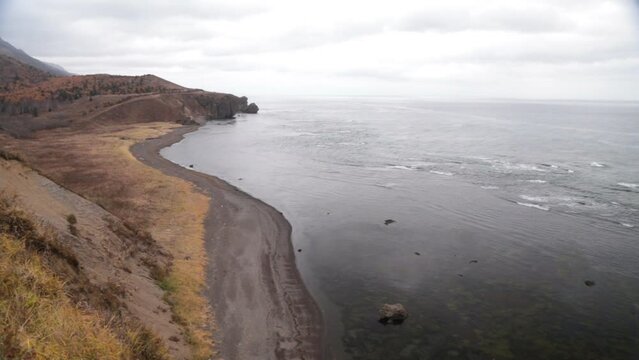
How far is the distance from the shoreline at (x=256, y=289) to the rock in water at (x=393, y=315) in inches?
133

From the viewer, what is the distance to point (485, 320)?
74.8 ft

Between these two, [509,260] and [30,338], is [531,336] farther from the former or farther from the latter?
[30,338]

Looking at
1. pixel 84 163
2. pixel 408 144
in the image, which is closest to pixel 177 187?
Result: pixel 84 163

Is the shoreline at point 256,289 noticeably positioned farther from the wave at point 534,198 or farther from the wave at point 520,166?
the wave at point 520,166

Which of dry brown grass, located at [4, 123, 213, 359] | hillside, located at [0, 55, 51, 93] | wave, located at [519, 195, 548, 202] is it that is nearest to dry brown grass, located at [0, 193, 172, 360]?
dry brown grass, located at [4, 123, 213, 359]

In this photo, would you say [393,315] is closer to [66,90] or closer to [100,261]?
[100,261]

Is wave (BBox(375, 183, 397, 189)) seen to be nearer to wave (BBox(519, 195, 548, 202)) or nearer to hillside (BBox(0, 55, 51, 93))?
wave (BBox(519, 195, 548, 202))

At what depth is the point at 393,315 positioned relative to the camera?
73.9 feet

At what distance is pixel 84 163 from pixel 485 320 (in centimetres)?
5437

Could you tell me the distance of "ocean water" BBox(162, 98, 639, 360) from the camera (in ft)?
70.3

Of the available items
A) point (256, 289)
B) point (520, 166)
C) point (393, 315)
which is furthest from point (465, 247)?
point (520, 166)

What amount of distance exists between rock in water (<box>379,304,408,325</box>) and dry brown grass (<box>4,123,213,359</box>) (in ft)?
29.7

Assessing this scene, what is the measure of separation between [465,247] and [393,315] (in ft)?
43.3

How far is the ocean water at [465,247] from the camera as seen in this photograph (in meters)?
21.4
